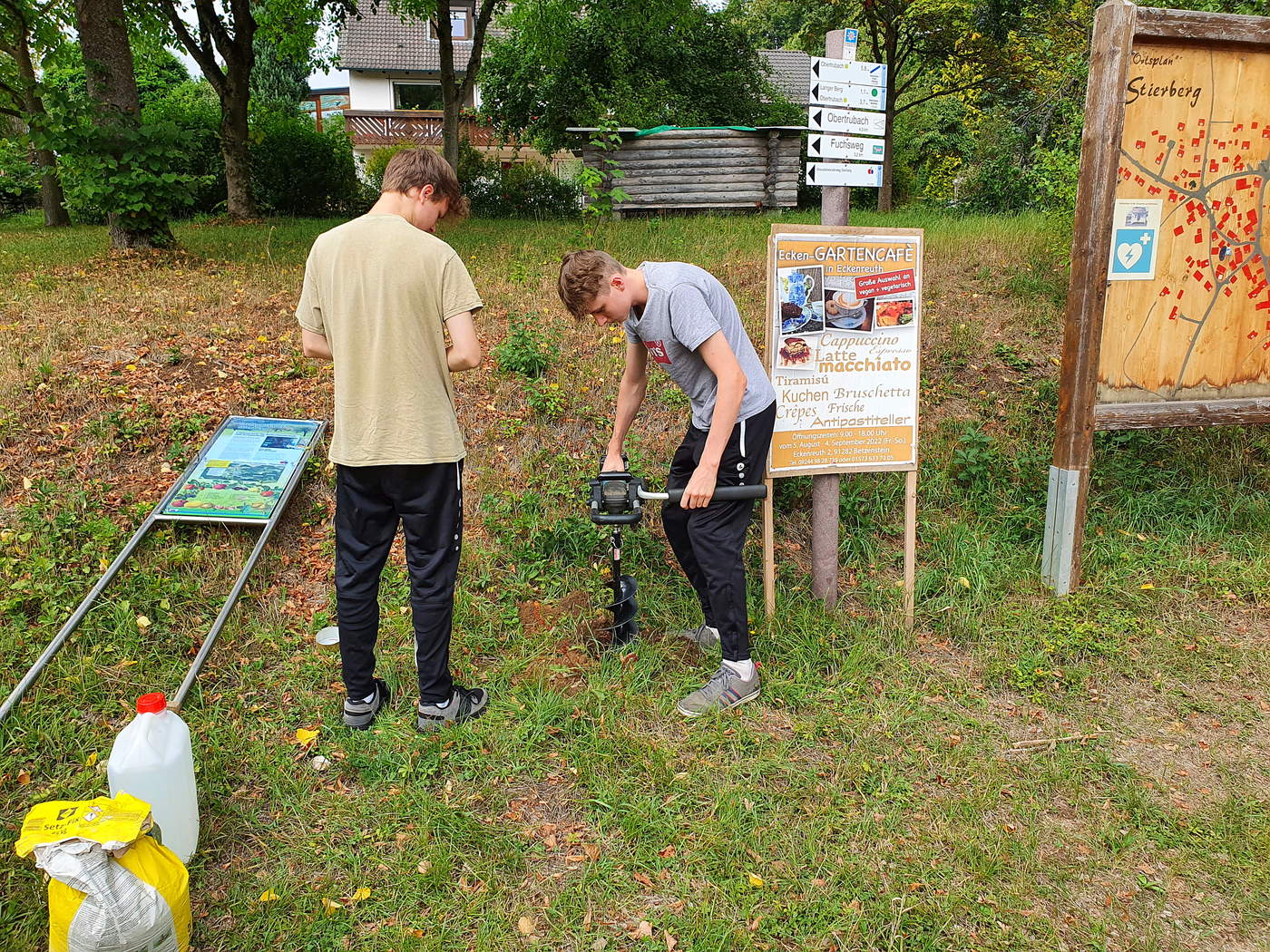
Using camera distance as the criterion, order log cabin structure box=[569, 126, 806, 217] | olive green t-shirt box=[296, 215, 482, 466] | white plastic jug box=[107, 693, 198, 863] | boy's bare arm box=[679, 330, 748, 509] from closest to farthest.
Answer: white plastic jug box=[107, 693, 198, 863] < olive green t-shirt box=[296, 215, 482, 466] < boy's bare arm box=[679, 330, 748, 509] < log cabin structure box=[569, 126, 806, 217]

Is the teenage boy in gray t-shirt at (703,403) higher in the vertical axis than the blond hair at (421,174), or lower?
lower

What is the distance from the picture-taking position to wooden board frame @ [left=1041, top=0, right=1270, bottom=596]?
168 inches

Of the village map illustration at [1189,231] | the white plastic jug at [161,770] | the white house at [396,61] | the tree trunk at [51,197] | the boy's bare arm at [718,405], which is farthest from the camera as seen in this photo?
the white house at [396,61]

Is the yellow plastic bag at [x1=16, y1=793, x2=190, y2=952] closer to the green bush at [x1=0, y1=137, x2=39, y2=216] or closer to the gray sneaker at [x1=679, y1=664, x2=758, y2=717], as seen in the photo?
the gray sneaker at [x1=679, y1=664, x2=758, y2=717]

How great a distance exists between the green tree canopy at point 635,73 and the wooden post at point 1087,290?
13859mm

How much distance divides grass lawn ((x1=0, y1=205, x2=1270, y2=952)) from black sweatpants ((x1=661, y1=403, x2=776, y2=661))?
0.39 meters

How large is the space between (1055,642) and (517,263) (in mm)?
6053

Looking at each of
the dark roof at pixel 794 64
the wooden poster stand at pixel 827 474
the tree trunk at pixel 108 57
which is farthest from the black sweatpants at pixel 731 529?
the dark roof at pixel 794 64

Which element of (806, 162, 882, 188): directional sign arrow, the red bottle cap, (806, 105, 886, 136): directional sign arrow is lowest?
the red bottle cap

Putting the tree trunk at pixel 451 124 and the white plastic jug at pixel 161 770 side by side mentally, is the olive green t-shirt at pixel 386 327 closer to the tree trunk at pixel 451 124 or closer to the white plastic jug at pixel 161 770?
the white plastic jug at pixel 161 770

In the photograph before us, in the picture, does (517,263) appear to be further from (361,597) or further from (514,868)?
(514,868)

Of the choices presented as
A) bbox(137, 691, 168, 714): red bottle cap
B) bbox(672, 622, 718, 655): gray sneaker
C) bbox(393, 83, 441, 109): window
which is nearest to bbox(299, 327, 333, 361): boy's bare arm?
bbox(137, 691, 168, 714): red bottle cap

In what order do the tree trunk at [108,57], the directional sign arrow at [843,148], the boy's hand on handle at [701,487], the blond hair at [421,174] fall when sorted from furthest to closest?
1. the tree trunk at [108,57]
2. the directional sign arrow at [843,148]
3. the boy's hand on handle at [701,487]
4. the blond hair at [421,174]

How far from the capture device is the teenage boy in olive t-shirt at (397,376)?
3.17 meters
